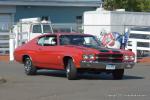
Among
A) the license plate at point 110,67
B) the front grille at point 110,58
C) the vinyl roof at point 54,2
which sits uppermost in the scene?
the vinyl roof at point 54,2

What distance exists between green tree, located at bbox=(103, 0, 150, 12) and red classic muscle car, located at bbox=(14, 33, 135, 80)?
32888 mm

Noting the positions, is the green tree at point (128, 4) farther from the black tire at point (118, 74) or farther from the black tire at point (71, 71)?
the black tire at point (71, 71)

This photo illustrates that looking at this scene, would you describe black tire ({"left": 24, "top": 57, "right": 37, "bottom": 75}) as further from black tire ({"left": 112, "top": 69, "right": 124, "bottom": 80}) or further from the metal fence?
the metal fence

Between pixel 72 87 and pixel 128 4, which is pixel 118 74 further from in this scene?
pixel 128 4

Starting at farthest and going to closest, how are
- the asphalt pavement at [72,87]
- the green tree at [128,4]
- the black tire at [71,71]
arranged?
the green tree at [128,4] → the black tire at [71,71] → the asphalt pavement at [72,87]

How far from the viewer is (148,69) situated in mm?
23875

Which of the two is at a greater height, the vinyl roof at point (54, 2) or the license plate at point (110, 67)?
the vinyl roof at point (54, 2)

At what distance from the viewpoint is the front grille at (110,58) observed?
18.1 m

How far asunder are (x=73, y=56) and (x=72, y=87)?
1.98 metres

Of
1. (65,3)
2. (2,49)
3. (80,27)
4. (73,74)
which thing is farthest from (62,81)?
(65,3)

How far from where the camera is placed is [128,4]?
175 feet

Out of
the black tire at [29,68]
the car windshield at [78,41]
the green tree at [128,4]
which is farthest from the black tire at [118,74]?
the green tree at [128,4]

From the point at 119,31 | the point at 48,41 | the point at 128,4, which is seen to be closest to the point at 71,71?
the point at 48,41

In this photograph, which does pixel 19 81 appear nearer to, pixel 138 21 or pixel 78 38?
pixel 78 38
